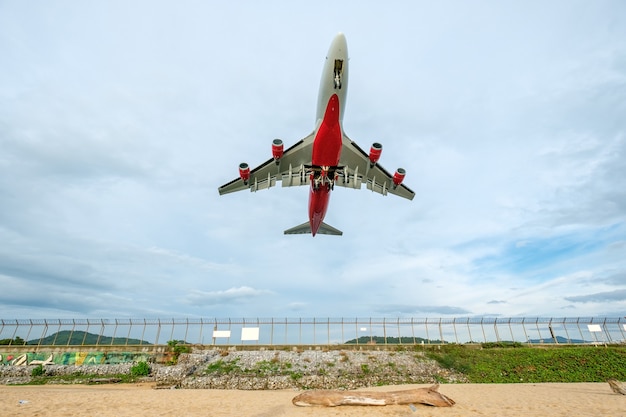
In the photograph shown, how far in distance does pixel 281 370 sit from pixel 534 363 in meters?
29.2

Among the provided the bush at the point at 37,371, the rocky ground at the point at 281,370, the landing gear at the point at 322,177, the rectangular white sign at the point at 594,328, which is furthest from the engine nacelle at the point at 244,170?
the rectangular white sign at the point at 594,328

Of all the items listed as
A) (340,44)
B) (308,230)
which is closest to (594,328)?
(308,230)

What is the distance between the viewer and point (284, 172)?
2792cm

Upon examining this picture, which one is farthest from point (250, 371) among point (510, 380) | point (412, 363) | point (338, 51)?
point (338, 51)

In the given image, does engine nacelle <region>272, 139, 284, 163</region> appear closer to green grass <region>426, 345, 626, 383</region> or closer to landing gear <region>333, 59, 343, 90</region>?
landing gear <region>333, 59, 343, 90</region>

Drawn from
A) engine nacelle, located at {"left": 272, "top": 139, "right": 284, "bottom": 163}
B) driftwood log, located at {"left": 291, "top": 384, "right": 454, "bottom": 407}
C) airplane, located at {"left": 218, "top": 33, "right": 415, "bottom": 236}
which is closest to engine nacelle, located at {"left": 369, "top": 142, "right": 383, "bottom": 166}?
airplane, located at {"left": 218, "top": 33, "right": 415, "bottom": 236}

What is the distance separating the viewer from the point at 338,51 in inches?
709

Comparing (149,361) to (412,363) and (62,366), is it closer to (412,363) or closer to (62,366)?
(62,366)

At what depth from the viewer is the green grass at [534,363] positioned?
3166 centimetres

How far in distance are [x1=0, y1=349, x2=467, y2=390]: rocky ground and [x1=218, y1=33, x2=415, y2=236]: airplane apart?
16156 mm

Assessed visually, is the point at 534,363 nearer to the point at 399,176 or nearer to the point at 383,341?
the point at 383,341

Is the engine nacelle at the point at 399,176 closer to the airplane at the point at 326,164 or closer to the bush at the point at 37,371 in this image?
the airplane at the point at 326,164

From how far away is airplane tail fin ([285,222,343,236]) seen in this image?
121 ft

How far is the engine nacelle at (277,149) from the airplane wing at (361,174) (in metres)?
5.64
